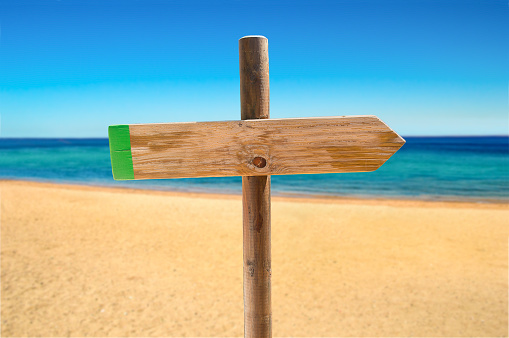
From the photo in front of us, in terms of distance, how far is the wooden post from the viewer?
173 cm

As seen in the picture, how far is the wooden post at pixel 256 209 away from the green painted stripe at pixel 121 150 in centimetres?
57

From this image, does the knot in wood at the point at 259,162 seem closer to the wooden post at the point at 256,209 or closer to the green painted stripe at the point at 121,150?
the wooden post at the point at 256,209

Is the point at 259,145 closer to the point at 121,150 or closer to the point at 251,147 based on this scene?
the point at 251,147

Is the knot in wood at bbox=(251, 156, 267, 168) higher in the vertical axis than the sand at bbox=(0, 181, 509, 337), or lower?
higher

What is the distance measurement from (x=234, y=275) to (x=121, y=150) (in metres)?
4.81

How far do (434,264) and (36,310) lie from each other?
6585 mm

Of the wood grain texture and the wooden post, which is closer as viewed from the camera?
the wood grain texture

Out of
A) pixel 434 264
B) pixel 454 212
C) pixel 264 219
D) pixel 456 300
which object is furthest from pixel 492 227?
pixel 264 219

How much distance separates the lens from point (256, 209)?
179 centimetres

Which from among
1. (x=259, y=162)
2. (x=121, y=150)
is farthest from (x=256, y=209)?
(x=121, y=150)

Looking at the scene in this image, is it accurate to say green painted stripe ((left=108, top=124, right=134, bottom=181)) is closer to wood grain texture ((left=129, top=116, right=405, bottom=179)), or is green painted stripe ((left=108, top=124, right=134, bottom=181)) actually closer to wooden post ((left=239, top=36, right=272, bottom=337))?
wood grain texture ((left=129, top=116, right=405, bottom=179))

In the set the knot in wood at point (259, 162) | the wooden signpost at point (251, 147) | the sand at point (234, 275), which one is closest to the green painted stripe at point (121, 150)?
the wooden signpost at point (251, 147)

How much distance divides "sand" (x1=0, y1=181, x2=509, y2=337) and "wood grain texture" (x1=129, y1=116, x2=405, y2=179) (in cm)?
343

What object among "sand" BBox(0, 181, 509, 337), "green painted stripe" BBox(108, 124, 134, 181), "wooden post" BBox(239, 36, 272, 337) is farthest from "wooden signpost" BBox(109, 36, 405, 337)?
"sand" BBox(0, 181, 509, 337)
